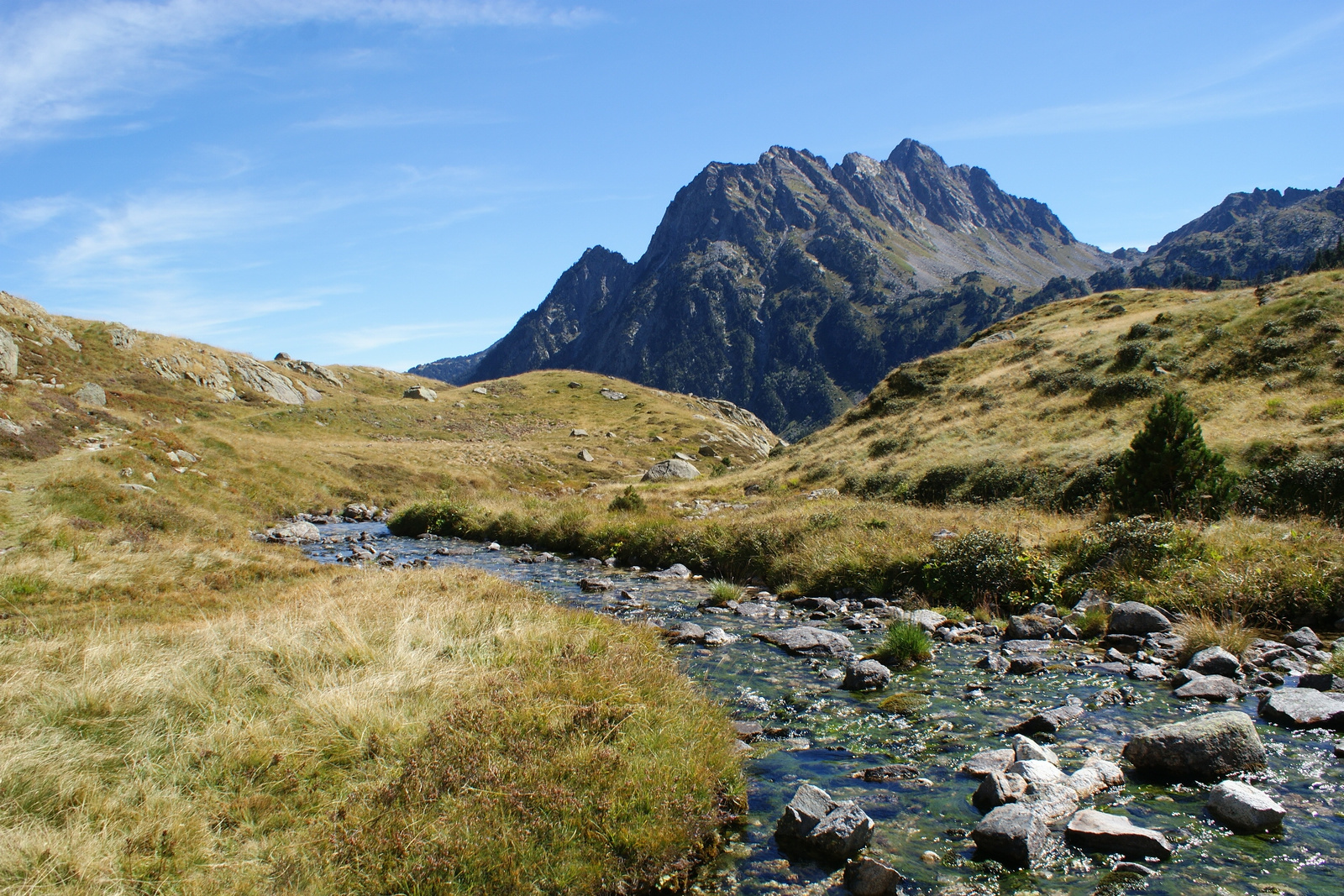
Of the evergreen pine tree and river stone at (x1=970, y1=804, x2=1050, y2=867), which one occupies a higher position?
the evergreen pine tree

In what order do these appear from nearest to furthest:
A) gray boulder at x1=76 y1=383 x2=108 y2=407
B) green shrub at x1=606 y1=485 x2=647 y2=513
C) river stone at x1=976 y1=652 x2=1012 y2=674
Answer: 1. river stone at x1=976 y1=652 x2=1012 y2=674
2. green shrub at x1=606 y1=485 x2=647 y2=513
3. gray boulder at x1=76 y1=383 x2=108 y2=407

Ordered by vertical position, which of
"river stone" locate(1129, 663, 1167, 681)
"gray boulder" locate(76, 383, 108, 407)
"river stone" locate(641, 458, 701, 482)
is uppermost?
"gray boulder" locate(76, 383, 108, 407)

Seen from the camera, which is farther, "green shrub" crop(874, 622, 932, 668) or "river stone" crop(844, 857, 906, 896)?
"green shrub" crop(874, 622, 932, 668)

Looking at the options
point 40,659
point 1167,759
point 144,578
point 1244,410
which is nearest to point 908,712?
point 1167,759

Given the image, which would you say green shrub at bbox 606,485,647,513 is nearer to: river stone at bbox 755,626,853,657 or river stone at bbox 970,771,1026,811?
river stone at bbox 755,626,853,657

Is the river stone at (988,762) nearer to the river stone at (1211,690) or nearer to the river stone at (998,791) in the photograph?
the river stone at (998,791)

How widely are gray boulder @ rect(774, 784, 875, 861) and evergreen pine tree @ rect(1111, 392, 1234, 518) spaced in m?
16.7

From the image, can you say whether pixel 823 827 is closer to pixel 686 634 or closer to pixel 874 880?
pixel 874 880

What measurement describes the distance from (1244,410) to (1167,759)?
99.9 feet

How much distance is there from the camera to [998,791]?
693cm

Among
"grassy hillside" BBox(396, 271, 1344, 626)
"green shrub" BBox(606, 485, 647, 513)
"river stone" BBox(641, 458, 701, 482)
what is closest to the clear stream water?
"grassy hillside" BBox(396, 271, 1344, 626)

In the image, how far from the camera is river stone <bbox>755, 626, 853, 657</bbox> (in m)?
13.1

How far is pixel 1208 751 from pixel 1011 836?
3.02m

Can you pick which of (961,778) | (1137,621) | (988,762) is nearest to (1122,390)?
(1137,621)
